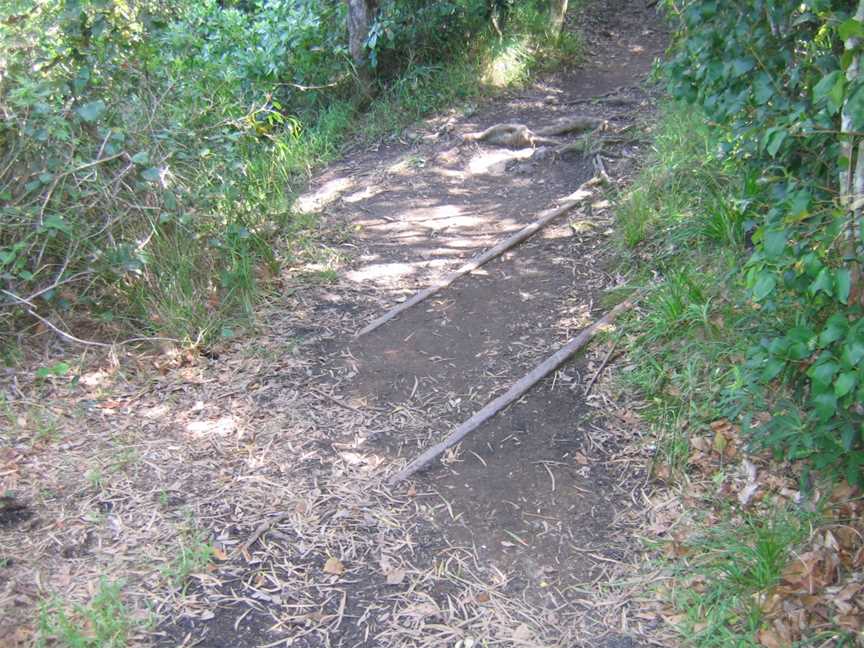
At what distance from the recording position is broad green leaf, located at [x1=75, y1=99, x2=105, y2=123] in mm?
4352

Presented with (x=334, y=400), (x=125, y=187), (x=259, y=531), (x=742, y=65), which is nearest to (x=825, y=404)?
(x=742, y=65)

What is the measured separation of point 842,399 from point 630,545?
1055 millimetres

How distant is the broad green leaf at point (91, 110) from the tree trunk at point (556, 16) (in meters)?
6.96

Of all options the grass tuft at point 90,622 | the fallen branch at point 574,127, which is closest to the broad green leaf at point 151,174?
the grass tuft at point 90,622

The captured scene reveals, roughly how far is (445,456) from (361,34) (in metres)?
6.45

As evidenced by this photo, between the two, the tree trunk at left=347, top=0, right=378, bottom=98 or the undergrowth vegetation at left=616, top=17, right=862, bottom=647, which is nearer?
the undergrowth vegetation at left=616, top=17, right=862, bottom=647

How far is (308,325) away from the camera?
5.03m

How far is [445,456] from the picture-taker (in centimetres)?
392

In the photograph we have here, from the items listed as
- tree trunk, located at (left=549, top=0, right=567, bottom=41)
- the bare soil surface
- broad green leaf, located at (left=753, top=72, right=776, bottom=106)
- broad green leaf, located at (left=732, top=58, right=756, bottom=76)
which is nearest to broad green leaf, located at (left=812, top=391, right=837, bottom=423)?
the bare soil surface

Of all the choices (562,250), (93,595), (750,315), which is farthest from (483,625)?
(562,250)

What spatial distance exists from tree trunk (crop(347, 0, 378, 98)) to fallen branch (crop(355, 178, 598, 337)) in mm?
3541

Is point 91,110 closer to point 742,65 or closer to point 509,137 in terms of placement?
point 742,65

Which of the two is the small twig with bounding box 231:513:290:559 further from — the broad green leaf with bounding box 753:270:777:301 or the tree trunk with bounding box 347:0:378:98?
the tree trunk with bounding box 347:0:378:98

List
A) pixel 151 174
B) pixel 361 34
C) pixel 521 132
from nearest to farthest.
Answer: pixel 151 174, pixel 521 132, pixel 361 34
